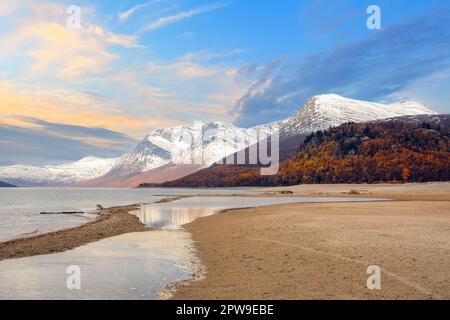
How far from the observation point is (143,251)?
28.0 m

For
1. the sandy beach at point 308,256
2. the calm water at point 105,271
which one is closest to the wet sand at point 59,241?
the sandy beach at point 308,256

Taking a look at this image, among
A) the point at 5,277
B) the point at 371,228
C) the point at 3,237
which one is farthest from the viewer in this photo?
the point at 3,237

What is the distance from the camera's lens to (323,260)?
22.7m

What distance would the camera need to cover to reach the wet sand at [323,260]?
A: 54.6ft

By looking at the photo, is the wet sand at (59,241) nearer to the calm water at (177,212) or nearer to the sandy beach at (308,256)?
the sandy beach at (308,256)

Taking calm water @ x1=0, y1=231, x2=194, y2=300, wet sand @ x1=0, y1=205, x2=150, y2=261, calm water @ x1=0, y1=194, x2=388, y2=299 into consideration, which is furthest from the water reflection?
calm water @ x1=0, y1=231, x2=194, y2=300

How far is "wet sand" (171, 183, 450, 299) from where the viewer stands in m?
16.6

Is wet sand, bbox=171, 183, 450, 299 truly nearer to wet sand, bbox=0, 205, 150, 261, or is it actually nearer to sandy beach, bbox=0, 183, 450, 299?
sandy beach, bbox=0, 183, 450, 299
